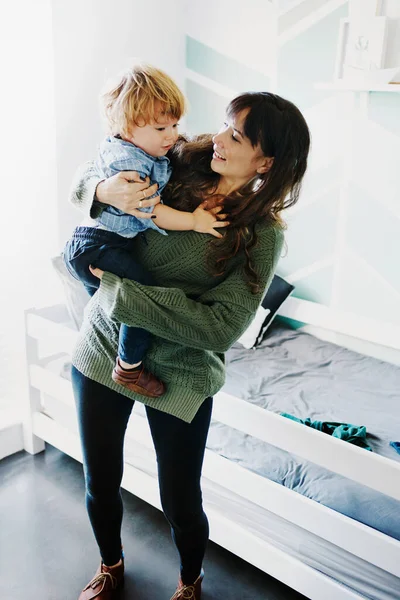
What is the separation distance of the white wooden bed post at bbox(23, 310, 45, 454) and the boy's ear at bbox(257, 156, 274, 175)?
1284 millimetres

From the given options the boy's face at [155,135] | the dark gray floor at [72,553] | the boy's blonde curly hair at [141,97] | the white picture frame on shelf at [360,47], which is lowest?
the dark gray floor at [72,553]

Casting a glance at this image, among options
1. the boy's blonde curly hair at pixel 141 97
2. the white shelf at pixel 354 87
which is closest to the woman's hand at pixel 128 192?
the boy's blonde curly hair at pixel 141 97

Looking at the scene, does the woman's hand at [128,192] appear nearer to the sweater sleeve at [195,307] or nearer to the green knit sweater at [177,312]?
the green knit sweater at [177,312]

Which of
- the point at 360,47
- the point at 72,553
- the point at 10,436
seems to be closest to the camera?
the point at 72,553

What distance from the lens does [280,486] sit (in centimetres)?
163

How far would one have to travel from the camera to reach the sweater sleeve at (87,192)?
4.21ft

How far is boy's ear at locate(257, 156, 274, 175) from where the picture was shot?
127cm

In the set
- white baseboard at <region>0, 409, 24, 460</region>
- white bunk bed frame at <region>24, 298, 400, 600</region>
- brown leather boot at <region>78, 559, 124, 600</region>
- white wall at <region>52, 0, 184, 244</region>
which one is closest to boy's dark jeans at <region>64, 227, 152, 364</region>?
white bunk bed frame at <region>24, 298, 400, 600</region>

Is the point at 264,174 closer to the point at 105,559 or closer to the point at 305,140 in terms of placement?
the point at 305,140

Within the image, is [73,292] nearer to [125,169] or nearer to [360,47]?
[125,169]

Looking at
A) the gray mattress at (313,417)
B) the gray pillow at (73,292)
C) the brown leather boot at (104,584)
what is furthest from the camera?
the gray pillow at (73,292)

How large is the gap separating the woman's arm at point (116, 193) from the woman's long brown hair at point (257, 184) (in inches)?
4.8

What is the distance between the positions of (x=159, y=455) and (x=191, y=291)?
1.34 ft

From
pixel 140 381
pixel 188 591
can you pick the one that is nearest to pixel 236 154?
pixel 140 381
